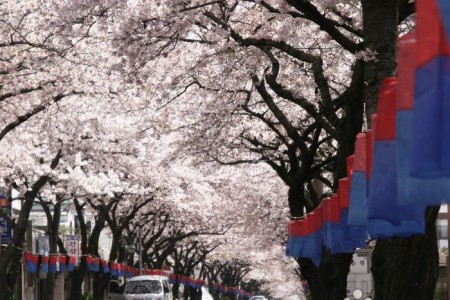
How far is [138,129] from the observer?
29.4 metres

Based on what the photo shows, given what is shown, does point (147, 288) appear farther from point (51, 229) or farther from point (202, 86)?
point (202, 86)

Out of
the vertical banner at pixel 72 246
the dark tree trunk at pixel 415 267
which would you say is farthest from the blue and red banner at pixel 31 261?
the dark tree trunk at pixel 415 267

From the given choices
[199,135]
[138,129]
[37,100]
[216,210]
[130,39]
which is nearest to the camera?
[130,39]

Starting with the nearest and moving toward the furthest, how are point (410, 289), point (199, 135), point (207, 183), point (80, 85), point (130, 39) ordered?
point (410, 289)
point (130, 39)
point (80, 85)
point (199, 135)
point (207, 183)

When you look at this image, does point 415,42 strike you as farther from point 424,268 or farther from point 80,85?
point 80,85

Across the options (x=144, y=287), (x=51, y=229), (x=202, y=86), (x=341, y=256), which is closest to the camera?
(x=341, y=256)

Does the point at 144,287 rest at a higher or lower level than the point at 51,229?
lower

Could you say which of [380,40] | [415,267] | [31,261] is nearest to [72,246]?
[31,261]

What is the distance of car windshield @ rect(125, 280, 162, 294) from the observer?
36.3 m

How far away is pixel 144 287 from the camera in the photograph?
36438 mm

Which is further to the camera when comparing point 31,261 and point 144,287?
point 31,261

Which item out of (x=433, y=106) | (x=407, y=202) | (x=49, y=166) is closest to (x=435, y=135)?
(x=433, y=106)

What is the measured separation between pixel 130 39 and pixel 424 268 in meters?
6.27

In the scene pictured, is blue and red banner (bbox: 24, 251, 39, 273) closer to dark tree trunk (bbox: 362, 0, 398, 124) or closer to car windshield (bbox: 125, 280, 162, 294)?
car windshield (bbox: 125, 280, 162, 294)
